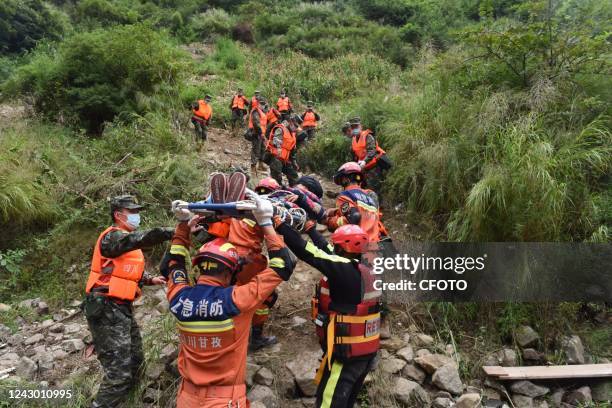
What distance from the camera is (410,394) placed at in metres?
3.69

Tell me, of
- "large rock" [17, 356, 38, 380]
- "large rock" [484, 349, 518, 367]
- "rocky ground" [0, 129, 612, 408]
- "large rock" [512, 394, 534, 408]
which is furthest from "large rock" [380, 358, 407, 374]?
"large rock" [17, 356, 38, 380]

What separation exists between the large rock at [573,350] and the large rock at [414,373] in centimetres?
154

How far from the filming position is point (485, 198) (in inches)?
186

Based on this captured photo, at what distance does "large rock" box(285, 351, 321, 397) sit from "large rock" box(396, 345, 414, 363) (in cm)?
83

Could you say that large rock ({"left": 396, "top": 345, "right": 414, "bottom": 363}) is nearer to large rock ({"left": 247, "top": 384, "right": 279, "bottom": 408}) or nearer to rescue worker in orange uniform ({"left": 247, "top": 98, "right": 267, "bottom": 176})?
large rock ({"left": 247, "top": 384, "right": 279, "bottom": 408})

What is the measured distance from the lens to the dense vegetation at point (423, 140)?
4766 mm

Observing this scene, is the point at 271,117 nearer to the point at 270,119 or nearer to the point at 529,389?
the point at 270,119

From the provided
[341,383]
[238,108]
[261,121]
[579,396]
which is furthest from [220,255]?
[238,108]

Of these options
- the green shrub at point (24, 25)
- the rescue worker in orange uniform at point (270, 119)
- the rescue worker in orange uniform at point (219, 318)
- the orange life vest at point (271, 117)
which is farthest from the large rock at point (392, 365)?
the green shrub at point (24, 25)

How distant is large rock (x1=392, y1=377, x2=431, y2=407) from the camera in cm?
365

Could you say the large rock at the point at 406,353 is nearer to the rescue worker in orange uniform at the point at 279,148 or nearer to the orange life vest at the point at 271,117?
the rescue worker in orange uniform at the point at 279,148

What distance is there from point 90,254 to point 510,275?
556 cm

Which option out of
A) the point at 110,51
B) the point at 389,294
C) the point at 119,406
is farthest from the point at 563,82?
the point at 110,51

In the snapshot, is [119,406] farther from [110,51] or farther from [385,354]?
[110,51]
